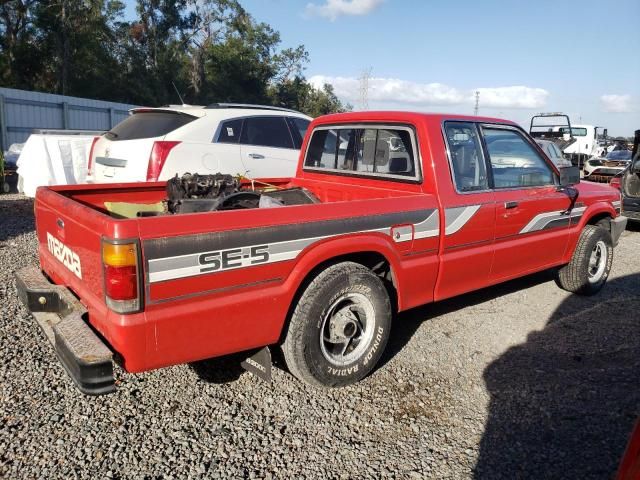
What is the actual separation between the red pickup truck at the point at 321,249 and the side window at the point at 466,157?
0.5 inches

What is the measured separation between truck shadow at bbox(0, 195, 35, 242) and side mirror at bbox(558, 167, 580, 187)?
6585mm

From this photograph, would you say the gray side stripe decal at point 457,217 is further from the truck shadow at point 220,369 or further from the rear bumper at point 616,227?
the rear bumper at point 616,227

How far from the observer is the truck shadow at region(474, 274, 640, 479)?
266cm

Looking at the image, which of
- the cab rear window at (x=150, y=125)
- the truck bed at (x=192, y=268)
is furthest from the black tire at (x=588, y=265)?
the cab rear window at (x=150, y=125)

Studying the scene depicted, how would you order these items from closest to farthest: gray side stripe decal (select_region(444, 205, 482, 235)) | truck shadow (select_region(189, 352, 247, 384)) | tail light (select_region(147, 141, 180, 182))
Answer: truck shadow (select_region(189, 352, 247, 384)) → gray side stripe decal (select_region(444, 205, 482, 235)) → tail light (select_region(147, 141, 180, 182))

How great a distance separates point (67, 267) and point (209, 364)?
3.80ft

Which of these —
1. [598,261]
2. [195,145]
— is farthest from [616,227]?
[195,145]

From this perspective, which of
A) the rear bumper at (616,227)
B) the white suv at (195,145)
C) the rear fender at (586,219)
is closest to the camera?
the rear fender at (586,219)

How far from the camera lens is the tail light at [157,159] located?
5.91 meters

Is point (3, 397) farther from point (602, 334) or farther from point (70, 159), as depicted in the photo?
point (70, 159)

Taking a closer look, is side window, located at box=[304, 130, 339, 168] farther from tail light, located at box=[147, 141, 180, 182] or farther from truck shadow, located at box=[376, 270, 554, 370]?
tail light, located at box=[147, 141, 180, 182]

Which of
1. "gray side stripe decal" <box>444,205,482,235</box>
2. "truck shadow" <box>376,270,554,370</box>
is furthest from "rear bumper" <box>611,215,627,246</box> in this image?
"gray side stripe decal" <box>444,205,482,235</box>

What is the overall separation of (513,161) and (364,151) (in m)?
1.31

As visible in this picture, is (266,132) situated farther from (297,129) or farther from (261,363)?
(261,363)
